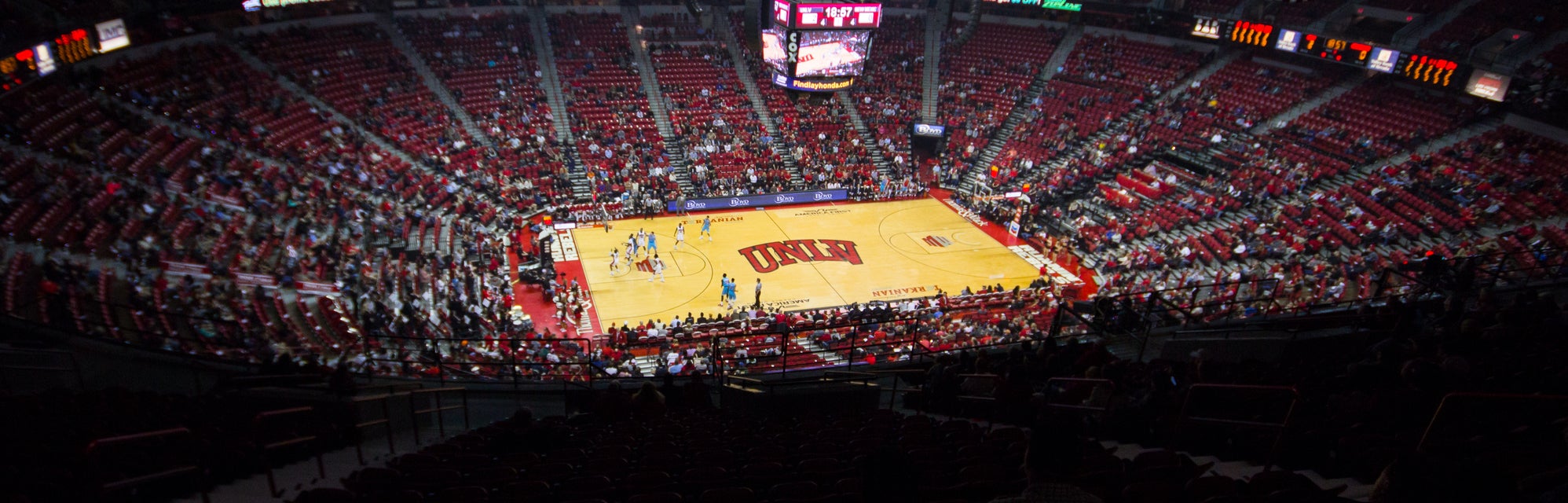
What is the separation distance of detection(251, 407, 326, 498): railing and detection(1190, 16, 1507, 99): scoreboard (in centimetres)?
3521

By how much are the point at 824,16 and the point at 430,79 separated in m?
19.4

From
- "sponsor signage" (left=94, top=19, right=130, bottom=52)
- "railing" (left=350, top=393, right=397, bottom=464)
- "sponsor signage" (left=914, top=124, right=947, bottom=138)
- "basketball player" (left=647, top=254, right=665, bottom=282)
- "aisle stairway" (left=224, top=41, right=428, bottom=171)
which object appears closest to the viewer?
"railing" (left=350, top=393, right=397, bottom=464)

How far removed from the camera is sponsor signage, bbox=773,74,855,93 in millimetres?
27969

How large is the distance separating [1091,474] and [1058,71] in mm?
40146

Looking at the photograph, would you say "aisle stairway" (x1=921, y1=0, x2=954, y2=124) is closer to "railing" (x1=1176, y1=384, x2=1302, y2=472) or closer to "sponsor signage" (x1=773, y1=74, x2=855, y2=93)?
"sponsor signage" (x1=773, y1=74, x2=855, y2=93)

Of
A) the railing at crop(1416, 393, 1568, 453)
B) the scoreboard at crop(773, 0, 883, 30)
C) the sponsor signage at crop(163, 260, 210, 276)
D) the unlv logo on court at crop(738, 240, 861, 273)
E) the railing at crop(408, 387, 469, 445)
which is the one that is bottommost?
the unlv logo on court at crop(738, 240, 861, 273)

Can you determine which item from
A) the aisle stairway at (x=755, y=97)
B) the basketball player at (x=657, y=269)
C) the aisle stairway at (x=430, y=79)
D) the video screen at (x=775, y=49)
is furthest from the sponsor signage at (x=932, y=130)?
the aisle stairway at (x=430, y=79)

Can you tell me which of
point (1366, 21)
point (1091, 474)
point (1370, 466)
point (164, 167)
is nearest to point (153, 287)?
point (164, 167)

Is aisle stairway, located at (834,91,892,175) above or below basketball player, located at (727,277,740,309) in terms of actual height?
above

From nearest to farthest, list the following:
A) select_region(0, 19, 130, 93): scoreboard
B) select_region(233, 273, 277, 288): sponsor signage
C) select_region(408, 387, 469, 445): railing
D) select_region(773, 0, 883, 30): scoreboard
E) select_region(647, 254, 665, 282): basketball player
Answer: select_region(408, 387, 469, 445): railing < select_region(233, 273, 277, 288): sponsor signage < select_region(0, 19, 130, 93): scoreboard < select_region(773, 0, 883, 30): scoreboard < select_region(647, 254, 665, 282): basketball player

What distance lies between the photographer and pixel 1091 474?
5051 mm

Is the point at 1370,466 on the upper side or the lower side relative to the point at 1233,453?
upper

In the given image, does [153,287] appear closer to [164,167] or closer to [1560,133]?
[164,167]


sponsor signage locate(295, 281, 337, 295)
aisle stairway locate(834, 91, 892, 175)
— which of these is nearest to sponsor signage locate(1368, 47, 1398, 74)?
aisle stairway locate(834, 91, 892, 175)
